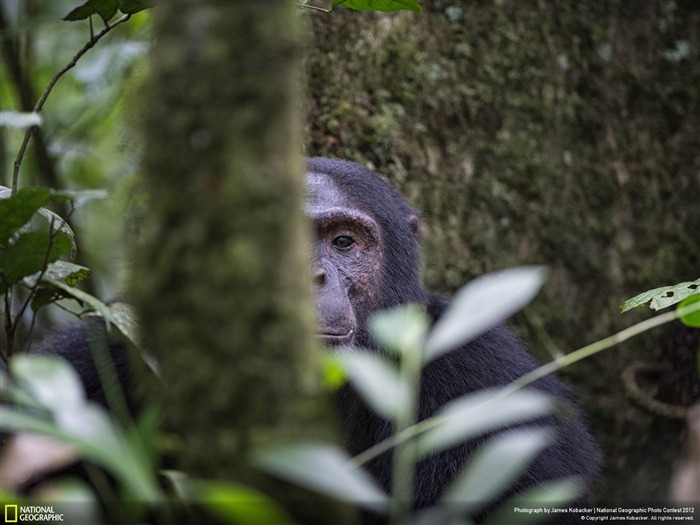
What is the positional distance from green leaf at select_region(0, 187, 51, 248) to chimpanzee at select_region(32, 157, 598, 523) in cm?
108

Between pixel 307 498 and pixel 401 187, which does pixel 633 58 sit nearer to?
pixel 401 187

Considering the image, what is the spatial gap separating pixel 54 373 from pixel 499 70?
3.66 meters

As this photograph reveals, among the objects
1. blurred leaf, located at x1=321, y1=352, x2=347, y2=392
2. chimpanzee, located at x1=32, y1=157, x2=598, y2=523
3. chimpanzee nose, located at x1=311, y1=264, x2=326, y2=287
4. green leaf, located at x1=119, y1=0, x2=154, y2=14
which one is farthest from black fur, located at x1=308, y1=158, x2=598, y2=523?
blurred leaf, located at x1=321, y1=352, x2=347, y2=392

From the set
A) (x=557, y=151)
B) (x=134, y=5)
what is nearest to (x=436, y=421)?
(x=134, y=5)

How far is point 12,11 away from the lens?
5.66 meters

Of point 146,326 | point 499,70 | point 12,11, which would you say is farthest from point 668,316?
point 12,11

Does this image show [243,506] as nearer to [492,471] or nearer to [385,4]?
[492,471]

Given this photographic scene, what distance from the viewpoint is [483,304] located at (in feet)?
3.24

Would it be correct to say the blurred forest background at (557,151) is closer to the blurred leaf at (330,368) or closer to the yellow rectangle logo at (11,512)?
the yellow rectangle logo at (11,512)

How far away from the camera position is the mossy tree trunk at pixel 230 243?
99 cm

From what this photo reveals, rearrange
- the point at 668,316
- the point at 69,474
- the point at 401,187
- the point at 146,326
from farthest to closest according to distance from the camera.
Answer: the point at 401,187 → the point at 69,474 → the point at 668,316 → the point at 146,326

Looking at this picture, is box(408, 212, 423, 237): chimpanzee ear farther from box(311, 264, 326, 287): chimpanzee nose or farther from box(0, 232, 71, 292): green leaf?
box(0, 232, 71, 292): green leaf

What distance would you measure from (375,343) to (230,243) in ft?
6.84

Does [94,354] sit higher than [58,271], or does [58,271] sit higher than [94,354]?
[58,271]
